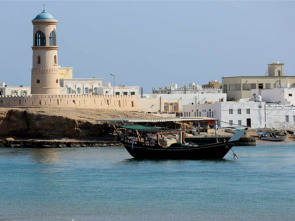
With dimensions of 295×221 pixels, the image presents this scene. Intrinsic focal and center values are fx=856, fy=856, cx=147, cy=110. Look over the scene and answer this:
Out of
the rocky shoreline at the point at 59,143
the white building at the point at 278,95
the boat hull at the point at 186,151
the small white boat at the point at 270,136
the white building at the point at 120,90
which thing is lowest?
the boat hull at the point at 186,151

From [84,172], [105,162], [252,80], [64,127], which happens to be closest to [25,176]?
[84,172]

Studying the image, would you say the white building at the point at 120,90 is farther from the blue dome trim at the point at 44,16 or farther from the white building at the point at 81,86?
the blue dome trim at the point at 44,16

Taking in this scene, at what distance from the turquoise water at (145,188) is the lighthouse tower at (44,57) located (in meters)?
23.0

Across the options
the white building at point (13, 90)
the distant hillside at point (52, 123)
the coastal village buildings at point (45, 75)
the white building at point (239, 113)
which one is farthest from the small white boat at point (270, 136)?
the white building at point (13, 90)

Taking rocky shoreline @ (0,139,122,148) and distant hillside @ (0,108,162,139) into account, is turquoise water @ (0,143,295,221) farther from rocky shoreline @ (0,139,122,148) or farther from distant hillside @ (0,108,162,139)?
distant hillside @ (0,108,162,139)

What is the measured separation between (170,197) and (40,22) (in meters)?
47.9

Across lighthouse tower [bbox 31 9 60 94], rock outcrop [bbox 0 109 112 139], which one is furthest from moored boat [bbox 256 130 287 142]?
lighthouse tower [bbox 31 9 60 94]

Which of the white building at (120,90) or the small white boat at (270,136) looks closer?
the small white boat at (270,136)

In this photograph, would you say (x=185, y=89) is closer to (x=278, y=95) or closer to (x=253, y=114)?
(x=278, y=95)

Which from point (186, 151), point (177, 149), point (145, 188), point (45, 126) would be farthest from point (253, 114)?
point (145, 188)

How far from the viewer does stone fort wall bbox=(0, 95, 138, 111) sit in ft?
273

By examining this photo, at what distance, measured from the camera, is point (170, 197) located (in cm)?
3819

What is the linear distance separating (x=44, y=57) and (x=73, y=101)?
5172 millimetres

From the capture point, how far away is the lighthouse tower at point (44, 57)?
274ft
